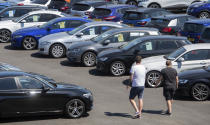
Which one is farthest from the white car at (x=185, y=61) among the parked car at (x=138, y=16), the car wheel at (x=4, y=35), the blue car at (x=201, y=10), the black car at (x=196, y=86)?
the blue car at (x=201, y=10)

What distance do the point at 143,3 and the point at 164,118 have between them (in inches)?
798

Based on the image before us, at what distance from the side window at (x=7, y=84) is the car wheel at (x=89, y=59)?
7.56 meters

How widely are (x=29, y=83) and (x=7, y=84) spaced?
53 centimetres

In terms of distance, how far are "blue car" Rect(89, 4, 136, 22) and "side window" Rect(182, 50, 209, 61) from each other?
1086 centimetres

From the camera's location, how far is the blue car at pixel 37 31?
21.9 meters

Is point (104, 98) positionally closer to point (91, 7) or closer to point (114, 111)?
point (114, 111)

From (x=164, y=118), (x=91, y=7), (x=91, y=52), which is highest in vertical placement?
(x=91, y=7)

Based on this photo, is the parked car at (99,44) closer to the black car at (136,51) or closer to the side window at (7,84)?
the black car at (136,51)

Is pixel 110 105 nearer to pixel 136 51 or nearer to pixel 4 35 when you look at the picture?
pixel 136 51

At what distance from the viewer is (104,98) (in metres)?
14.0

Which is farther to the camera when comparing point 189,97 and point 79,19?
point 79,19

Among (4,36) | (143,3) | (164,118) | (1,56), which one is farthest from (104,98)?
(143,3)

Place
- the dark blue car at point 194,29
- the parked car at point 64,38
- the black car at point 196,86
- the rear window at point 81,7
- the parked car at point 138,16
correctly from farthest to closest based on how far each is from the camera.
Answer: the rear window at point 81,7 → the parked car at point 138,16 → the parked car at point 64,38 → the dark blue car at point 194,29 → the black car at point 196,86

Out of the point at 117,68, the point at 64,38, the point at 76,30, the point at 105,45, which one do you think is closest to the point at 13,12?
the point at 76,30
